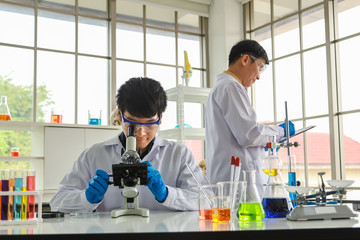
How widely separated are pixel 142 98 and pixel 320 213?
0.88 meters

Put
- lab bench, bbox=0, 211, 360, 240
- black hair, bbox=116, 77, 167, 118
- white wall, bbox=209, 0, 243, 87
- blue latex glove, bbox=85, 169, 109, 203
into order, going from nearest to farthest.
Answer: lab bench, bbox=0, 211, 360, 240
blue latex glove, bbox=85, 169, 109, 203
black hair, bbox=116, 77, 167, 118
white wall, bbox=209, 0, 243, 87

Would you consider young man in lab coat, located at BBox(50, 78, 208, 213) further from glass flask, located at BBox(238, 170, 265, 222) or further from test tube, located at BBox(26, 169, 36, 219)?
glass flask, located at BBox(238, 170, 265, 222)

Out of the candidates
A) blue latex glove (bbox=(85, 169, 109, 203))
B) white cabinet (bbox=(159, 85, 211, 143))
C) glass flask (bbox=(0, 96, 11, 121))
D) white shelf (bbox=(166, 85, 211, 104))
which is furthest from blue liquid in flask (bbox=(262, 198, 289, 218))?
glass flask (bbox=(0, 96, 11, 121))

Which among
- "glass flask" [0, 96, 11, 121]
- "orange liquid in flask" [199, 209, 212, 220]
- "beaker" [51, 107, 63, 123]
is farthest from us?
"beaker" [51, 107, 63, 123]

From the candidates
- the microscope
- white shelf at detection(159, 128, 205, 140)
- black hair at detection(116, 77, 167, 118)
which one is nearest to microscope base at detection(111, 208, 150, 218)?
the microscope

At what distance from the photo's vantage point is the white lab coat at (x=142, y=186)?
69.7 inches

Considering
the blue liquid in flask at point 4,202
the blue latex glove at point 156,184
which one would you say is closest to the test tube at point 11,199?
the blue liquid in flask at point 4,202

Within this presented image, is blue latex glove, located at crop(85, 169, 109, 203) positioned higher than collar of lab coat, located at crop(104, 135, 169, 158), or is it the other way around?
collar of lab coat, located at crop(104, 135, 169, 158)

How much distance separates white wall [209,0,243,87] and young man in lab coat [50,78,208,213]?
13.9 feet

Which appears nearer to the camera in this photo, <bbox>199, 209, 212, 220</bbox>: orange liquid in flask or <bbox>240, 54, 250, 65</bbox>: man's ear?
Answer: <bbox>199, 209, 212, 220</bbox>: orange liquid in flask

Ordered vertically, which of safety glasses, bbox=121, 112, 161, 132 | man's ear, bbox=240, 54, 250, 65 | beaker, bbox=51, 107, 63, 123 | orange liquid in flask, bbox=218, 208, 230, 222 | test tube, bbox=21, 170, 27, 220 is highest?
man's ear, bbox=240, 54, 250, 65

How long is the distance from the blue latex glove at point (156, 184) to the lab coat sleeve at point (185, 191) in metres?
0.03

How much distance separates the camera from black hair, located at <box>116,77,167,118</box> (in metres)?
1.82

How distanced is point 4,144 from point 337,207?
11735mm
